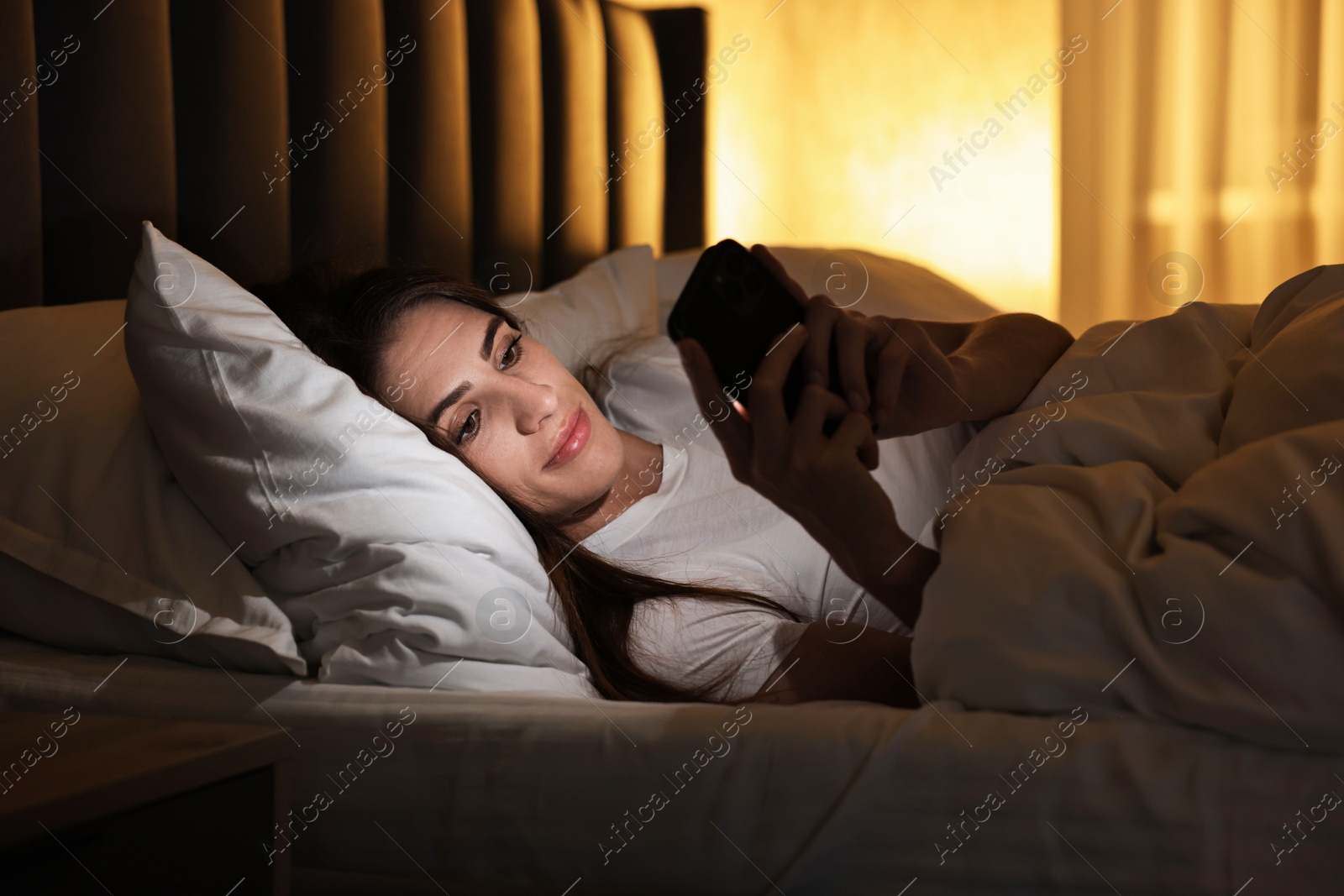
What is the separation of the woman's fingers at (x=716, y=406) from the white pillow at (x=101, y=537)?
13.8 inches

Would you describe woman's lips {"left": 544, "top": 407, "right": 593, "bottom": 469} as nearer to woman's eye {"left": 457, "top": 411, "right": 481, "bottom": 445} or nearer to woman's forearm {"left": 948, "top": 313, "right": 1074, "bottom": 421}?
woman's eye {"left": 457, "top": 411, "right": 481, "bottom": 445}

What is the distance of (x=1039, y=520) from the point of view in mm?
533

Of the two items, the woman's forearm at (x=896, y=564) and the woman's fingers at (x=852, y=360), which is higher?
the woman's fingers at (x=852, y=360)

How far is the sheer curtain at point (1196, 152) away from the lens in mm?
1643

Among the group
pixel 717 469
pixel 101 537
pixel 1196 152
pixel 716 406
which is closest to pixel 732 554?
pixel 717 469

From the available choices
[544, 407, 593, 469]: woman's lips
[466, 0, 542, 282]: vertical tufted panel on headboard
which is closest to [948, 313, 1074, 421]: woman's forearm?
[544, 407, 593, 469]: woman's lips

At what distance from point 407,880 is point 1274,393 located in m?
0.64

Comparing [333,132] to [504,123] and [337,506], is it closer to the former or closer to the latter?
[504,123]

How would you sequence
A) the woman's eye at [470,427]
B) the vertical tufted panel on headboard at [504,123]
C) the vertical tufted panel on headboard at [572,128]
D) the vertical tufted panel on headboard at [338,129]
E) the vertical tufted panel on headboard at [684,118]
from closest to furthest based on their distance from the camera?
1. the woman's eye at [470,427]
2. the vertical tufted panel on headboard at [338,129]
3. the vertical tufted panel on headboard at [504,123]
4. the vertical tufted panel on headboard at [572,128]
5. the vertical tufted panel on headboard at [684,118]

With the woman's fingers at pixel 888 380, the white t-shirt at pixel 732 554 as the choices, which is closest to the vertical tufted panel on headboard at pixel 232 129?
the white t-shirt at pixel 732 554

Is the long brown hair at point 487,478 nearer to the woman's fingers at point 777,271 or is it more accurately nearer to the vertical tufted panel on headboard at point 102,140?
the vertical tufted panel on headboard at point 102,140

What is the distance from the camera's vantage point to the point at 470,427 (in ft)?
2.84

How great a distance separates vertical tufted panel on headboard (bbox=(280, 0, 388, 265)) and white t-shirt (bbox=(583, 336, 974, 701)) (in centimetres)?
48

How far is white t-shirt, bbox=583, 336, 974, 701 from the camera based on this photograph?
78 cm
